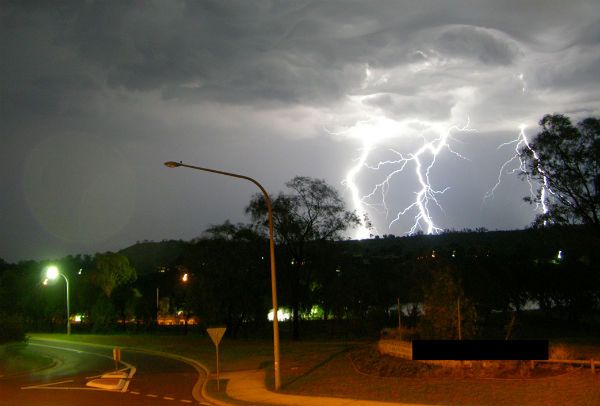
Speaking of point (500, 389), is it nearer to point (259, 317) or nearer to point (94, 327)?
point (259, 317)

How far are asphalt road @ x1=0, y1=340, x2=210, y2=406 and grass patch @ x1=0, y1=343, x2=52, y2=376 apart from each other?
35.5 inches

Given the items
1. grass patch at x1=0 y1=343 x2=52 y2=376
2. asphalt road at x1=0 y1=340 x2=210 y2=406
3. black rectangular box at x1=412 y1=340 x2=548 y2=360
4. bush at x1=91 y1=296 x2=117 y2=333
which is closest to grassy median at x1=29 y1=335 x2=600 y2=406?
black rectangular box at x1=412 y1=340 x2=548 y2=360

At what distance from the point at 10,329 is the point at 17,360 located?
2703 millimetres

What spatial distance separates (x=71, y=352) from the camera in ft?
151

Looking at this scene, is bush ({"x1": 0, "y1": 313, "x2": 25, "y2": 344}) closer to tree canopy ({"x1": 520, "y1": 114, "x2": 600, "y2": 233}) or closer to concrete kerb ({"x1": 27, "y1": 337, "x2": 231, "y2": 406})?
concrete kerb ({"x1": 27, "y1": 337, "x2": 231, "y2": 406})

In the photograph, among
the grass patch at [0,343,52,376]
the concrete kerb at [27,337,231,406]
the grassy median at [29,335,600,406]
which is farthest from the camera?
the grass patch at [0,343,52,376]

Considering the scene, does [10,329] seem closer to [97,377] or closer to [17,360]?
[17,360]

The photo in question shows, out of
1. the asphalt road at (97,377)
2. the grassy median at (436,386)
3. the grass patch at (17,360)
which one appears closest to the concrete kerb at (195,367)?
the asphalt road at (97,377)

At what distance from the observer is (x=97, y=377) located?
94.5ft

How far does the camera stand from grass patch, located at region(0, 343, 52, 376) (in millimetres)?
33750

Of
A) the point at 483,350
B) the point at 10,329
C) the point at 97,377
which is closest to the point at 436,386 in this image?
the point at 483,350

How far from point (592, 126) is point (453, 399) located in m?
22.8

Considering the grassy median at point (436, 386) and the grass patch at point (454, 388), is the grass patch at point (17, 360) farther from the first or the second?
the grass patch at point (454, 388)

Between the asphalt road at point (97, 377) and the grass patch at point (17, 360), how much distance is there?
901 millimetres
